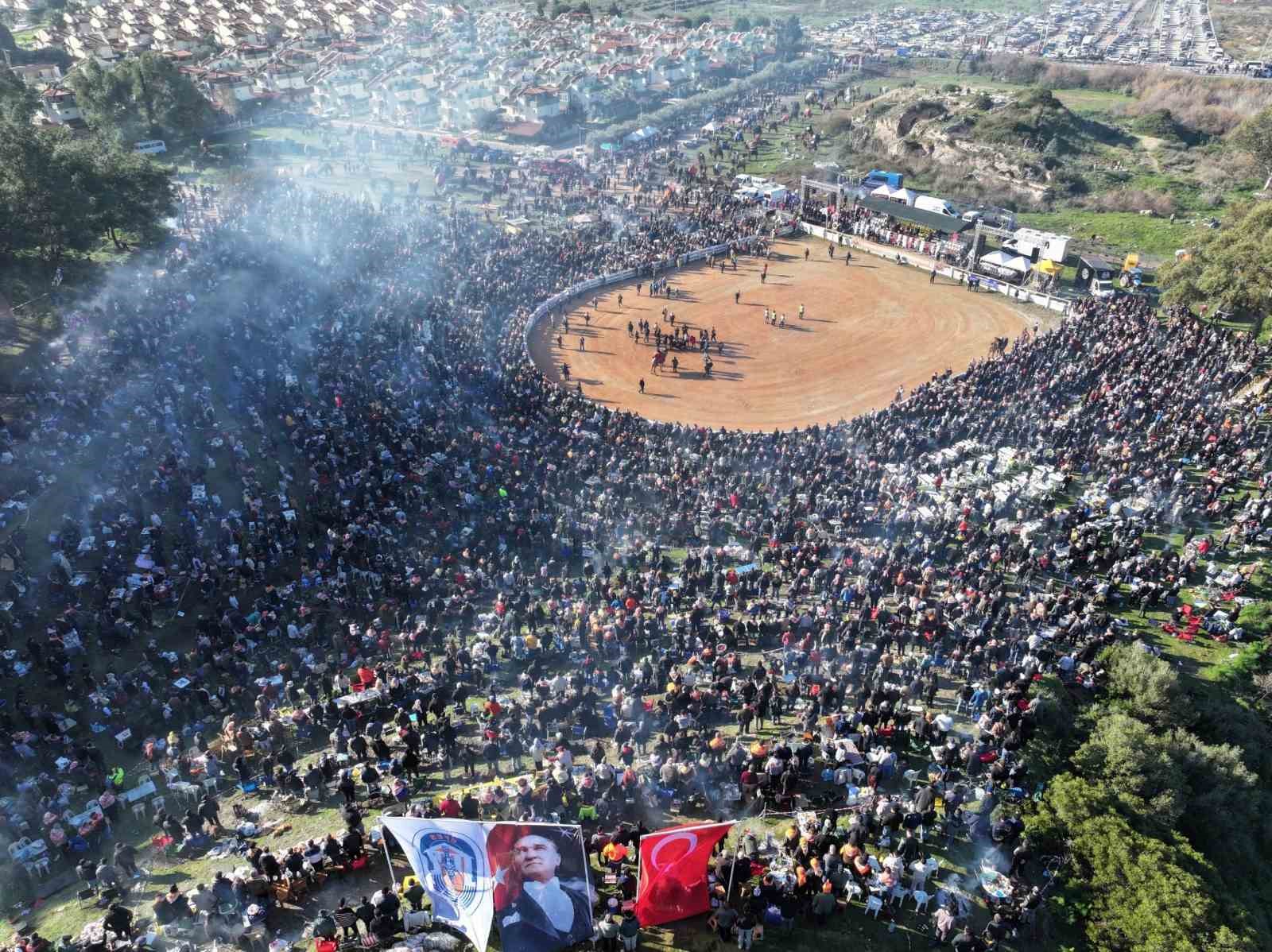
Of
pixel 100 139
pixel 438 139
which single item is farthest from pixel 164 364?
pixel 438 139

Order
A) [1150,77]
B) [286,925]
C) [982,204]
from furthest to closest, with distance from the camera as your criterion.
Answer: [1150,77]
[982,204]
[286,925]

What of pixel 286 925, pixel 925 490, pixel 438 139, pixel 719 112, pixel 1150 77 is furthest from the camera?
pixel 1150 77

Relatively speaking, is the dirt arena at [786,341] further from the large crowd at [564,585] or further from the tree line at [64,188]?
the tree line at [64,188]

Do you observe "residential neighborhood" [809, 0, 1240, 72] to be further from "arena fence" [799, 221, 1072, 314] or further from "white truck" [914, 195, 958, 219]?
"arena fence" [799, 221, 1072, 314]

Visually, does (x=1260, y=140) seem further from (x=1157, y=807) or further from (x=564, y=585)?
(x=564, y=585)

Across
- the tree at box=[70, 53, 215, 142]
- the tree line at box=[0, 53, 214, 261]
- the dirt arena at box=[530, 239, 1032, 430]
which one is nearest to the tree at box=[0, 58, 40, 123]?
the tree line at box=[0, 53, 214, 261]

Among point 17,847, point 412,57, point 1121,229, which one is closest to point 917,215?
point 1121,229

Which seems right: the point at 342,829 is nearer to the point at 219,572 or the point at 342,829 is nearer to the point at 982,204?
the point at 219,572
